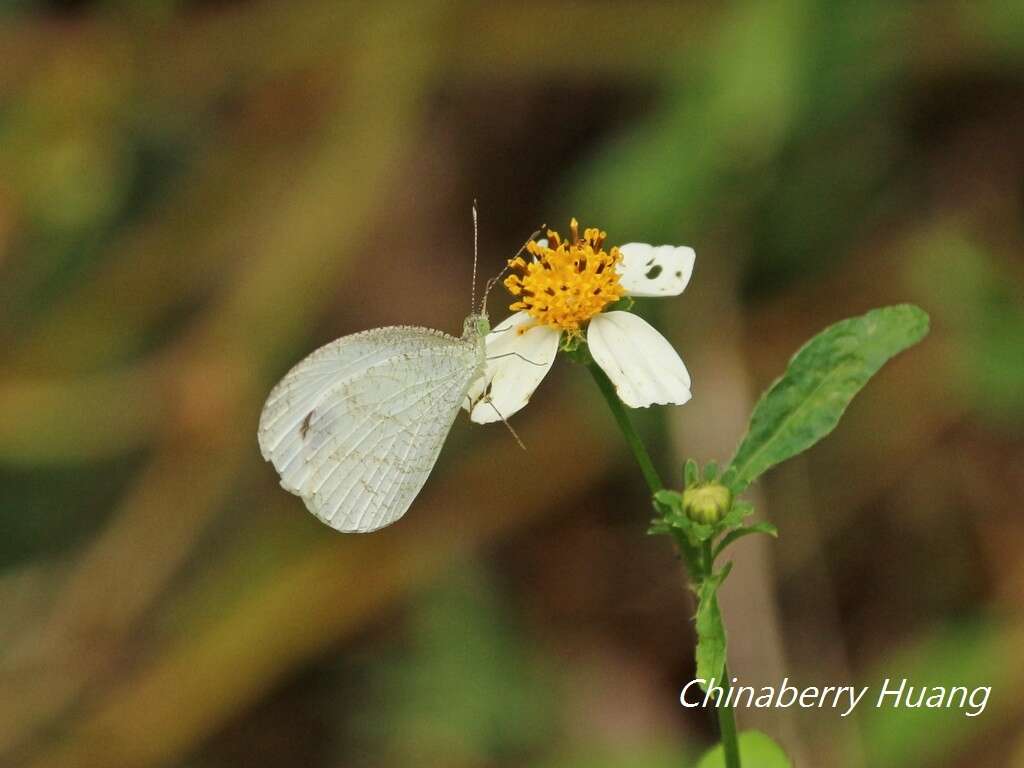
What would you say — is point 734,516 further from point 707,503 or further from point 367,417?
point 367,417

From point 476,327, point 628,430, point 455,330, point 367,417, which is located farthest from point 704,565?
point 455,330

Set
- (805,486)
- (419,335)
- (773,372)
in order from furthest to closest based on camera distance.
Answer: (773,372), (805,486), (419,335)

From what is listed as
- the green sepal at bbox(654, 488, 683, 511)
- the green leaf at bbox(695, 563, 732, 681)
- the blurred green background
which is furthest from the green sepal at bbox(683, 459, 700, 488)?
the blurred green background

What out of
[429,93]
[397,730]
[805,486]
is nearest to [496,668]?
[397,730]

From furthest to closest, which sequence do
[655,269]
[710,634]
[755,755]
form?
1. [655,269]
2. [755,755]
3. [710,634]

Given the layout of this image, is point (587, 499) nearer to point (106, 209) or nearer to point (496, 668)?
point (496, 668)

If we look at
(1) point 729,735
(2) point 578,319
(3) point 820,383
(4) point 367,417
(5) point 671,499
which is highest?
(4) point 367,417
